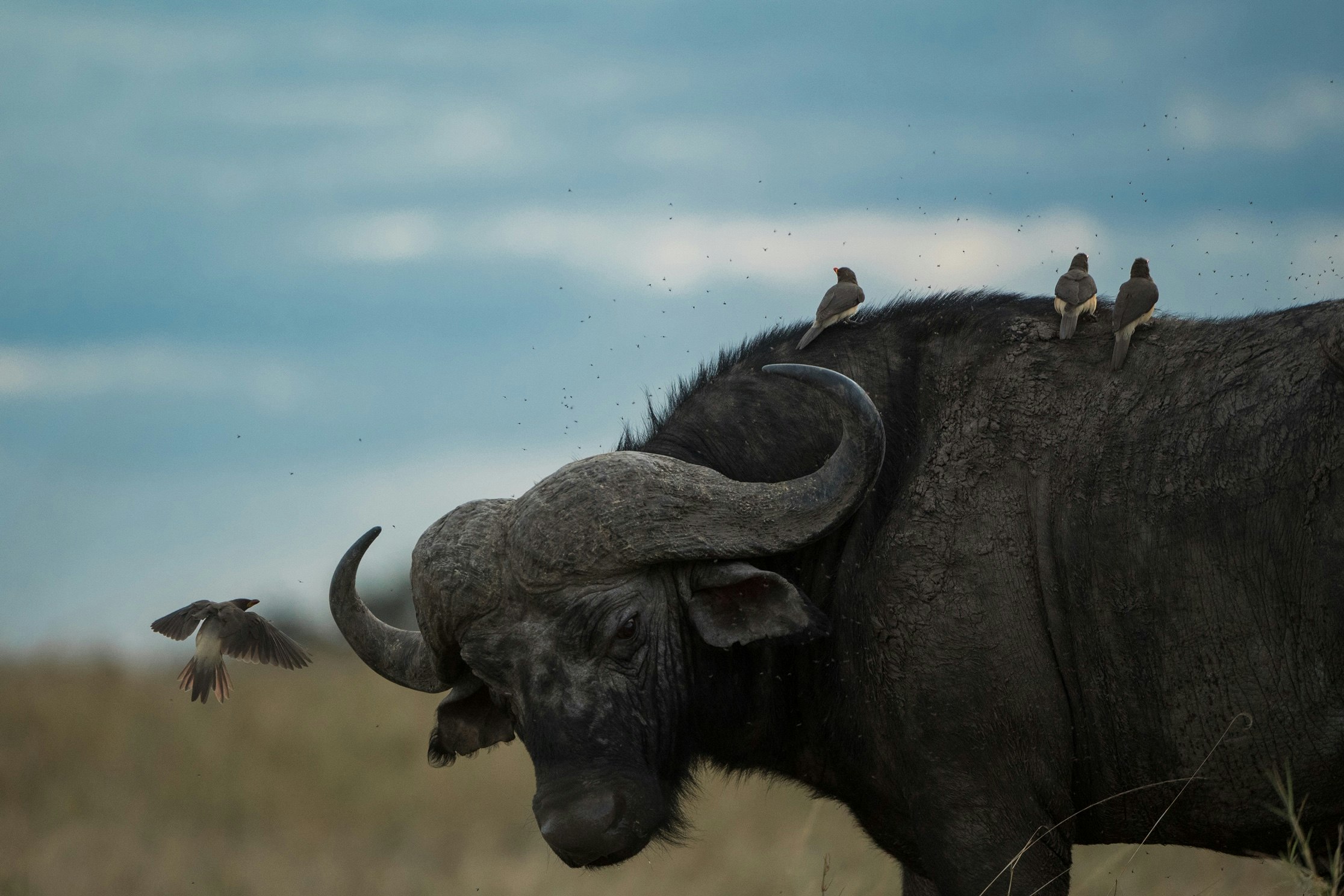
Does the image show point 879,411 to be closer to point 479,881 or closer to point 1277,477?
point 1277,477

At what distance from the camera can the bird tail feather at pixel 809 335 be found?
569cm

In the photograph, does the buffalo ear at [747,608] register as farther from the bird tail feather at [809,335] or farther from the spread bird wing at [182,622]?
the spread bird wing at [182,622]

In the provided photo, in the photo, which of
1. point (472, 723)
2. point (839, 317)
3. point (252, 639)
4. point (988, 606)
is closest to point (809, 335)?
point (839, 317)

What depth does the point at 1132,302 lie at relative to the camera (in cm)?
520

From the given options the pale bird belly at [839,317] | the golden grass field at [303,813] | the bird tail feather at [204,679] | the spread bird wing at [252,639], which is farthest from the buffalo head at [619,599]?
the golden grass field at [303,813]

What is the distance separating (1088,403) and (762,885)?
7.16 meters

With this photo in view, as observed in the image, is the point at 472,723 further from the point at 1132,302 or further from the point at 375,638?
the point at 1132,302

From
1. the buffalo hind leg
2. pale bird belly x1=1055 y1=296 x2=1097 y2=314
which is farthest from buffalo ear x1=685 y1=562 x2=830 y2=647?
the buffalo hind leg

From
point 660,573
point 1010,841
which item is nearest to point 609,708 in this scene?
point 660,573

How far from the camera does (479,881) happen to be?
40.4 ft

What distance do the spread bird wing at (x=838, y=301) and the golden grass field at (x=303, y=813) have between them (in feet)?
17.0

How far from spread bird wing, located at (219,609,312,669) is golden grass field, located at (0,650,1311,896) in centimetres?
480

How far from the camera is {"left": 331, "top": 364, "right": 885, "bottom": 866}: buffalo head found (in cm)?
481

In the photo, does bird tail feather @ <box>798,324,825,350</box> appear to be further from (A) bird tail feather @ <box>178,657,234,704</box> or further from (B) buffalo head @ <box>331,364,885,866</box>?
(A) bird tail feather @ <box>178,657,234,704</box>
